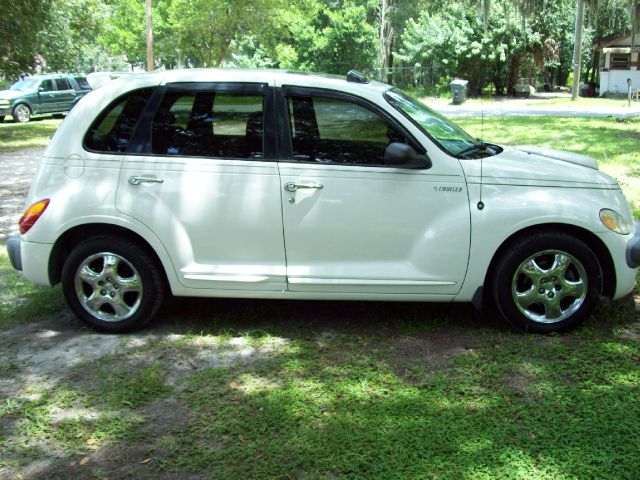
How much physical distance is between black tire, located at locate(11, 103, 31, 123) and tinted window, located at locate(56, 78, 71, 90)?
177cm

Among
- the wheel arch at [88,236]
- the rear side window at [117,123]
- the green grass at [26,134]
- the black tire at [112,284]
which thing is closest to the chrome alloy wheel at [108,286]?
the black tire at [112,284]

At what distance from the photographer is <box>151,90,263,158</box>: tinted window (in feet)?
15.0

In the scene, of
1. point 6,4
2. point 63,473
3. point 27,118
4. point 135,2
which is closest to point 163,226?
point 63,473

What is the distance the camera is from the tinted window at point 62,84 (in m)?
25.4

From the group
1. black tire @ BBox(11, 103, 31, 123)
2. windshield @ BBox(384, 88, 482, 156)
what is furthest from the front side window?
windshield @ BBox(384, 88, 482, 156)

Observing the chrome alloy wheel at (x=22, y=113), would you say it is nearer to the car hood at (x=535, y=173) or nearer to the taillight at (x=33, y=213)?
the taillight at (x=33, y=213)

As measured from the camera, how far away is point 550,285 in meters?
4.49

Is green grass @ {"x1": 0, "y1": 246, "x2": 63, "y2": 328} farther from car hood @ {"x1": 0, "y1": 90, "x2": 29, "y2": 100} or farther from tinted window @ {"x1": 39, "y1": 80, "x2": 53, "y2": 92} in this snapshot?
tinted window @ {"x1": 39, "y1": 80, "x2": 53, "y2": 92}

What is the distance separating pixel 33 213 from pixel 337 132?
220 cm

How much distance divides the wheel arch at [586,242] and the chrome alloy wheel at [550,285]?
15cm

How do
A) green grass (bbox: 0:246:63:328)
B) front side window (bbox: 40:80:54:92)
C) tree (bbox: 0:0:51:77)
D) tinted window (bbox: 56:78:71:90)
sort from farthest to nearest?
tinted window (bbox: 56:78:71:90)
front side window (bbox: 40:80:54:92)
tree (bbox: 0:0:51:77)
green grass (bbox: 0:246:63:328)

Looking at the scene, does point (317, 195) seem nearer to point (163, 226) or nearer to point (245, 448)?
point (163, 226)

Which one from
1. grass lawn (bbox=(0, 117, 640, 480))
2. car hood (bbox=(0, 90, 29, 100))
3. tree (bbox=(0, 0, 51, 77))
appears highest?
tree (bbox=(0, 0, 51, 77))

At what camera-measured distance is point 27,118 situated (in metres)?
24.3
